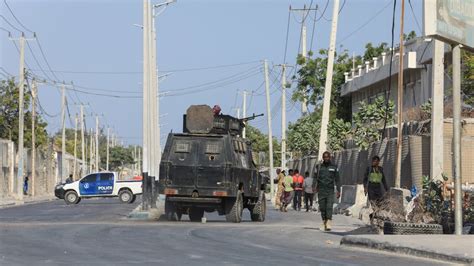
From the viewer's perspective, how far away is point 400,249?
15.7 metres

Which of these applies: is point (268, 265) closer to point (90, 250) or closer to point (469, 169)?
point (90, 250)

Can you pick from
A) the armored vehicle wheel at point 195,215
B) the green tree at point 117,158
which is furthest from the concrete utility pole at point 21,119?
the green tree at point 117,158

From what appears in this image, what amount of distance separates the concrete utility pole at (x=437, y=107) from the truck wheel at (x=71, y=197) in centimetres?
3257

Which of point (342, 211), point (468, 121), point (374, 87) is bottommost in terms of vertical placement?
point (342, 211)

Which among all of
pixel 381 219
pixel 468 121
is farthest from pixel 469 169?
pixel 381 219

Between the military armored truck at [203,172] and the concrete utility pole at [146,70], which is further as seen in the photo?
the concrete utility pole at [146,70]

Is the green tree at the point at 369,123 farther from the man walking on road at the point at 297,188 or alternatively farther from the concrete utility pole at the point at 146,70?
the concrete utility pole at the point at 146,70

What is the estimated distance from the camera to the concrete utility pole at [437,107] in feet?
78.1

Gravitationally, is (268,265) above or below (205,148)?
below

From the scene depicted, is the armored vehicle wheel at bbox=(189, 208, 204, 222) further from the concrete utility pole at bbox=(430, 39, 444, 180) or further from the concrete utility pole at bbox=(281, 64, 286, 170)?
the concrete utility pole at bbox=(281, 64, 286, 170)

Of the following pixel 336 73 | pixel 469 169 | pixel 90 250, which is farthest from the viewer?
pixel 336 73

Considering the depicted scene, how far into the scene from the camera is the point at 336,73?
237ft

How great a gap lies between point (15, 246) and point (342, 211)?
73.6 feet

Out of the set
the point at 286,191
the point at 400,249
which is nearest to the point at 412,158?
the point at 286,191
